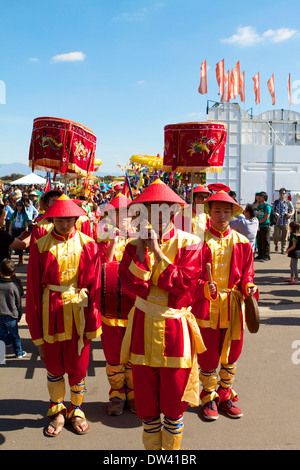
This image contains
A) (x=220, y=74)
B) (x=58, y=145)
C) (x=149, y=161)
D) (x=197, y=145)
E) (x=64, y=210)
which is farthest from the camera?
(x=220, y=74)

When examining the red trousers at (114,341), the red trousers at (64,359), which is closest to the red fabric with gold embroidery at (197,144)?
the red trousers at (114,341)

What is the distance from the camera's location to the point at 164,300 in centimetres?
258

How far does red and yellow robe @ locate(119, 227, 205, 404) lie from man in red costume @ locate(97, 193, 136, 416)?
74cm

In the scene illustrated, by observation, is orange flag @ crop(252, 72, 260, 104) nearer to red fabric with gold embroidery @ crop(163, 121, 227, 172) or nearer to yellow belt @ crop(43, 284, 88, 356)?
red fabric with gold embroidery @ crop(163, 121, 227, 172)

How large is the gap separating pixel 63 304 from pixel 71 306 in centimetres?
7

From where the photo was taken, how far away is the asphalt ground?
9.96 ft

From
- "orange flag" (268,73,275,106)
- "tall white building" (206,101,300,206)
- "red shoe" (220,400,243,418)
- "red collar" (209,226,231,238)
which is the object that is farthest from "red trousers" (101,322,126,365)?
"orange flag" (268,73,275,106)

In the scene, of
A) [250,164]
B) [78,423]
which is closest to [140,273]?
[78,423]

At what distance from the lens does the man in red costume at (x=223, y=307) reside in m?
3.44

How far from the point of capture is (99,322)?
3.33m

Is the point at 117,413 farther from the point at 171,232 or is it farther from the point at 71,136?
the point at 71,136

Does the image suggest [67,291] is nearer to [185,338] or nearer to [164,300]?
[164,300]

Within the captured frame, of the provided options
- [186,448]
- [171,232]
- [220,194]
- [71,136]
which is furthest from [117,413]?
[71,136]

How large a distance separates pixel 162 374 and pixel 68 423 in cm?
127
